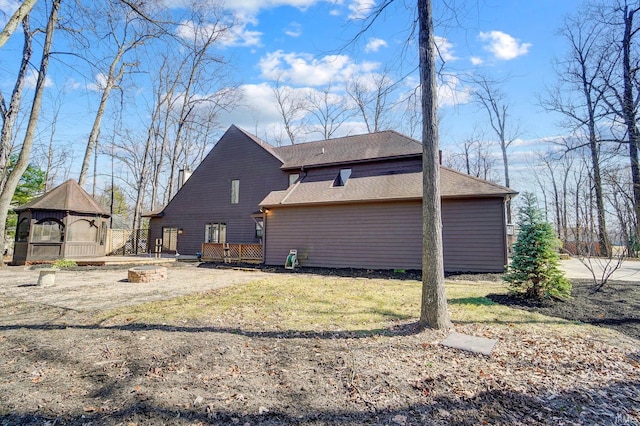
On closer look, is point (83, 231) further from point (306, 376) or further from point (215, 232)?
point (306, 376)

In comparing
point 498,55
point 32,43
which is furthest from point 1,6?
point 498,55

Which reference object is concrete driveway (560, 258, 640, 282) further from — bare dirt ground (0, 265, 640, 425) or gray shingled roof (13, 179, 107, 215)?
gray shingled roof (13, 179, 107, 215)

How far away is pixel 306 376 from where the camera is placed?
313 cm

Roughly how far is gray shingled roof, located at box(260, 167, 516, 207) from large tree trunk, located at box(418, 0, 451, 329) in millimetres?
6866

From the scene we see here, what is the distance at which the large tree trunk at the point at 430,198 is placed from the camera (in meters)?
4.50

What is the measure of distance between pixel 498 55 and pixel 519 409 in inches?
250

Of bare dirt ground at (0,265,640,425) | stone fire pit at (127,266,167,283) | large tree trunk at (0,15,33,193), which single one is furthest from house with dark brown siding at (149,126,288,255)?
bare dirt ground at (0,265,640,425)

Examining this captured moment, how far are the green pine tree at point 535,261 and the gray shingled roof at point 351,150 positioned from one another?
7755 mm

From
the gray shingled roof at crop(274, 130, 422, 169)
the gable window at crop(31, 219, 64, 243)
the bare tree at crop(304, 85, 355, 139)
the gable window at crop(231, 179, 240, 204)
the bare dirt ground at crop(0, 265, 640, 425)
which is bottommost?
the bare dirt ground at crop(0, 265, 640, 425)

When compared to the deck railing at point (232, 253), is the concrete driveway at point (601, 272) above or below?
below

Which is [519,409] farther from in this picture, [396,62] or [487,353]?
[396,62]

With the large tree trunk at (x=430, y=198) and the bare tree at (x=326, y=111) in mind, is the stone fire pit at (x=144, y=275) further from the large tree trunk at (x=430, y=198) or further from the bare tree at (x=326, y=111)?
the bare tree at (x=326, y=111)

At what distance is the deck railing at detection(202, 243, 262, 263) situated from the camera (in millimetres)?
15930

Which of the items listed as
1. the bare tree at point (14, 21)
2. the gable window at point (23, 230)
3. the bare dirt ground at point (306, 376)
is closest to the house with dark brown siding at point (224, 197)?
the gable window at point (23, 230)
